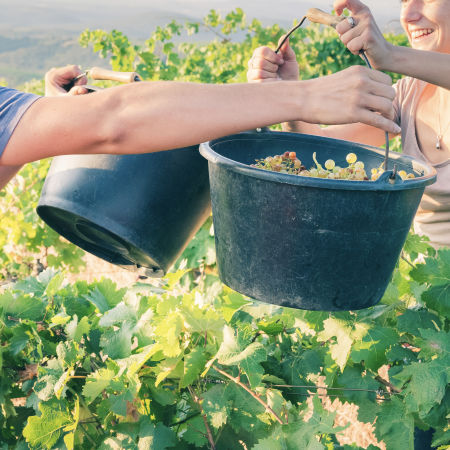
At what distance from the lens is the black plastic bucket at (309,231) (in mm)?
1201

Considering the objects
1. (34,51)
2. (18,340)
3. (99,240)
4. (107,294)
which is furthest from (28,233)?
(34,51)

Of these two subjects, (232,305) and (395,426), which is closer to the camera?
(395,426)

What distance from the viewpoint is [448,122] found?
90.3 inches

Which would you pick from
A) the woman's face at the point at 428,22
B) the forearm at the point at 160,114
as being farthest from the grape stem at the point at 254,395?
the woman's face at the point at 428,22

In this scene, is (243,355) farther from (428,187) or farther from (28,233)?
(28,233)

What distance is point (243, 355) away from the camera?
49.5 inches

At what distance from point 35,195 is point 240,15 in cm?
390

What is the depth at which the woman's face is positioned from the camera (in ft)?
7.25

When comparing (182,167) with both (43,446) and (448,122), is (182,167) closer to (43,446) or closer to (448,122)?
(43,446)

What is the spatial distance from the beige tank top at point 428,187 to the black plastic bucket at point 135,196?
2.93 ft

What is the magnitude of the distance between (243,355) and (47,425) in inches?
21.8

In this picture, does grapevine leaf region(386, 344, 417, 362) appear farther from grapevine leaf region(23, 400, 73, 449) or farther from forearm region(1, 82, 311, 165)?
grapevine leaf region(23, 400, 73, 449)

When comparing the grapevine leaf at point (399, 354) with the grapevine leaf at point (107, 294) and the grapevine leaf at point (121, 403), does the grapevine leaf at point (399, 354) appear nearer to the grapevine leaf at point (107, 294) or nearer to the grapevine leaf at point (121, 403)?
the grapevine leaf at point (121, 403)

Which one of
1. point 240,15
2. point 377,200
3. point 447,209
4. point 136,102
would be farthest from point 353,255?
point 240,15
